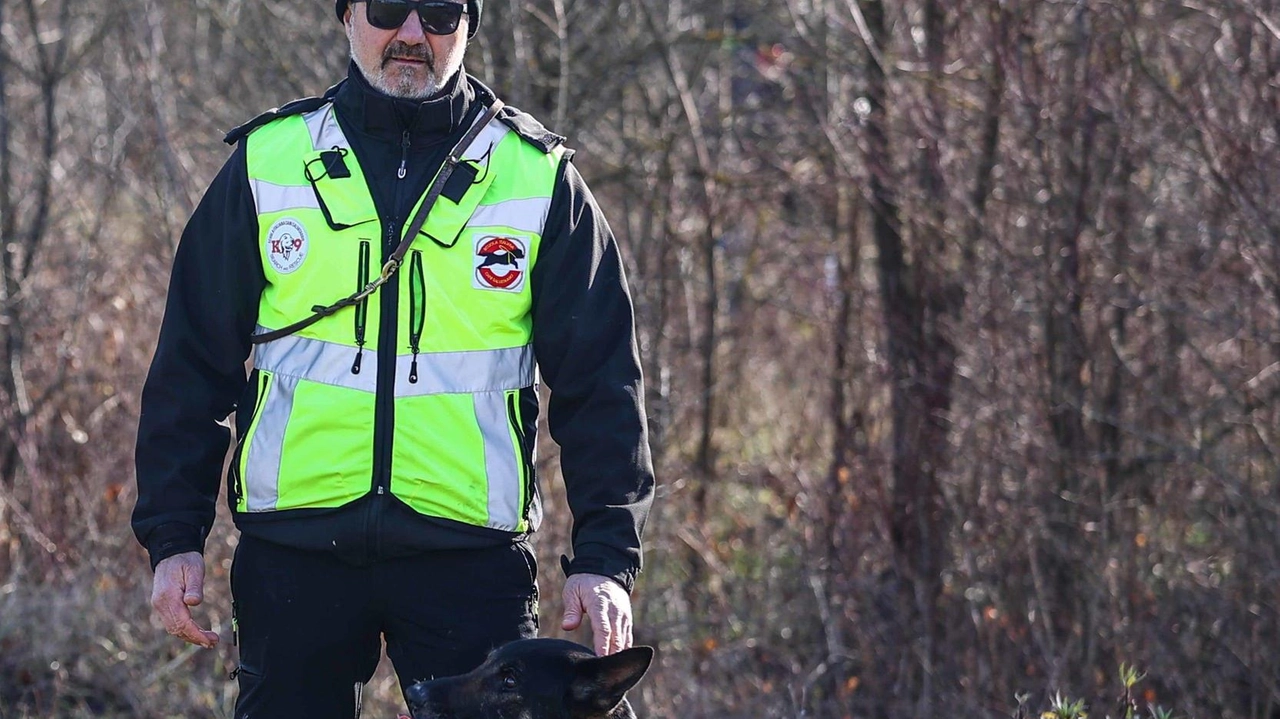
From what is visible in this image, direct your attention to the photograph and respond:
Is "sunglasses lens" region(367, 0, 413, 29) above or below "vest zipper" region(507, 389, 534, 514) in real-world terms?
above

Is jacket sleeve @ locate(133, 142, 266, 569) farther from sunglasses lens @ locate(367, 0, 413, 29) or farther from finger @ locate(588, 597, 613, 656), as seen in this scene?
finger @ locate(588, 597, 613, 656)

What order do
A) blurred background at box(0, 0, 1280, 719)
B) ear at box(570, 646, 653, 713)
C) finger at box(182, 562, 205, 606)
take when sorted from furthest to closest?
blurred background at box(0, 0, 1280, 719) → finger at box(182, 562, 205, 606) → ear at box(570, 646, 653, 713)

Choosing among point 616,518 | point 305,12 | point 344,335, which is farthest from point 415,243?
point 305,12

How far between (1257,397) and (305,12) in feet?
17.4

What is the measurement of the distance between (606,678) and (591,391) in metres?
0.66

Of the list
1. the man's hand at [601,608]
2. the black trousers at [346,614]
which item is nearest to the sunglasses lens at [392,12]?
the black trousers at [346,614]

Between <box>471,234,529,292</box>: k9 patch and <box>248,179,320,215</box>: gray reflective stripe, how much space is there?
1.29ft

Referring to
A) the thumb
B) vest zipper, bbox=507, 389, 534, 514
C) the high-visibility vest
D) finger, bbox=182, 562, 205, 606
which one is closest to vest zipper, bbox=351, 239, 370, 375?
the high-visibility vest

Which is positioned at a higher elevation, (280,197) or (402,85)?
(402,85)

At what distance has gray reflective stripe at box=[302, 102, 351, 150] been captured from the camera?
3527 mm

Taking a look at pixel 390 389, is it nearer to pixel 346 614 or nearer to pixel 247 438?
pixel 247 438

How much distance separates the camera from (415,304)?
134 inches

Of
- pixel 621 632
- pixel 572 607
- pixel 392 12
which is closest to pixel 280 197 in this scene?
pixel 392 12

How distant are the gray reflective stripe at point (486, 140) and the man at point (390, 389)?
0.01 metres
